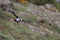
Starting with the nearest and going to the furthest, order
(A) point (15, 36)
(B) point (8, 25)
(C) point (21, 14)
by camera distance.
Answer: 1. (A) point (15, 36)
2. (B) point (8, 25)
3. (C) point (21, 14)

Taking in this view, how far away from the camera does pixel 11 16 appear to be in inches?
434

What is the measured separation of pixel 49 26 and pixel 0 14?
2851mm

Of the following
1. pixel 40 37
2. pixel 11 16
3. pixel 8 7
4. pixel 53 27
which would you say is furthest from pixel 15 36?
pixel 53 27

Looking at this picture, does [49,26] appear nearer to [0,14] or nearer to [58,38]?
[58,38]

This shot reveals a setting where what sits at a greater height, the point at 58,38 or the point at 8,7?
the point at 8,7

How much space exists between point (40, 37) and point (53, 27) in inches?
100

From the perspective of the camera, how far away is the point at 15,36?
359 inches

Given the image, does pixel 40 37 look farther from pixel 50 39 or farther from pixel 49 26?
pixel 49 26

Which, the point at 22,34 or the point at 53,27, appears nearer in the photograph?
the point at 22,34

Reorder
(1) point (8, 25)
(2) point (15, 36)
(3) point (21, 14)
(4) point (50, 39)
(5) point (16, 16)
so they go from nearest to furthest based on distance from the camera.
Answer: (2) point (15, 36), (1) point (8, 25), (4) point (50, 39), (5) point (16, 16), (3) point (21, 14)

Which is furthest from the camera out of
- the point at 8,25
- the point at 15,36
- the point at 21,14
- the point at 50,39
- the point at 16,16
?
the point at 21,14

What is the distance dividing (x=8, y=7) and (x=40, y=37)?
2575 millimetres

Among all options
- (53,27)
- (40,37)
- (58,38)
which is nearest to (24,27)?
(40,37)

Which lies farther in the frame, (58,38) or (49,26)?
(49,26)
